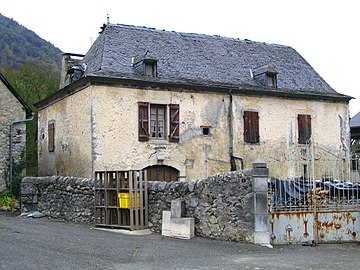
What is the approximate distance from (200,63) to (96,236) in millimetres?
11901

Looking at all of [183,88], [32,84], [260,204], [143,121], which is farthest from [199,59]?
[32,84]

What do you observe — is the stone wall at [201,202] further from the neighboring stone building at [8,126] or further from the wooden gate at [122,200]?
the neighboring stone building at [8,126]

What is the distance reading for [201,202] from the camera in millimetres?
13898

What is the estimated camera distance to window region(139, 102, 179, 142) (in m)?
21.1

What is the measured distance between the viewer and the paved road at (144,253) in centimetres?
982

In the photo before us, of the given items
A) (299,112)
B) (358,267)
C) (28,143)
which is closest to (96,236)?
(358,267)

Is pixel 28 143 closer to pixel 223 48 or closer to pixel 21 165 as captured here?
pixel 21 165

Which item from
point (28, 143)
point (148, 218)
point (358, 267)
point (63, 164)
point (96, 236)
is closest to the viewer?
point (358, 267)

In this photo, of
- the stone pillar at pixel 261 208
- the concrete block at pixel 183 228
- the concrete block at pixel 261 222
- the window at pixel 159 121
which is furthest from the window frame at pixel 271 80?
the concrete block at pixel 261 222

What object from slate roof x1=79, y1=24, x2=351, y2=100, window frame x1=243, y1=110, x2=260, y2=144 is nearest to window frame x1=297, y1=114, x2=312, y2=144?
slate roof x1=79, y1=24, x2=351, y2=100

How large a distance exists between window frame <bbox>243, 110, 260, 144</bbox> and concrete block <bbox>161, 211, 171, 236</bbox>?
9.34m

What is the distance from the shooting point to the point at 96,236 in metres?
13.7

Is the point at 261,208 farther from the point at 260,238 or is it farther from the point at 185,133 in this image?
the point at 185,133

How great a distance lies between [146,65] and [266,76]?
217 inches
